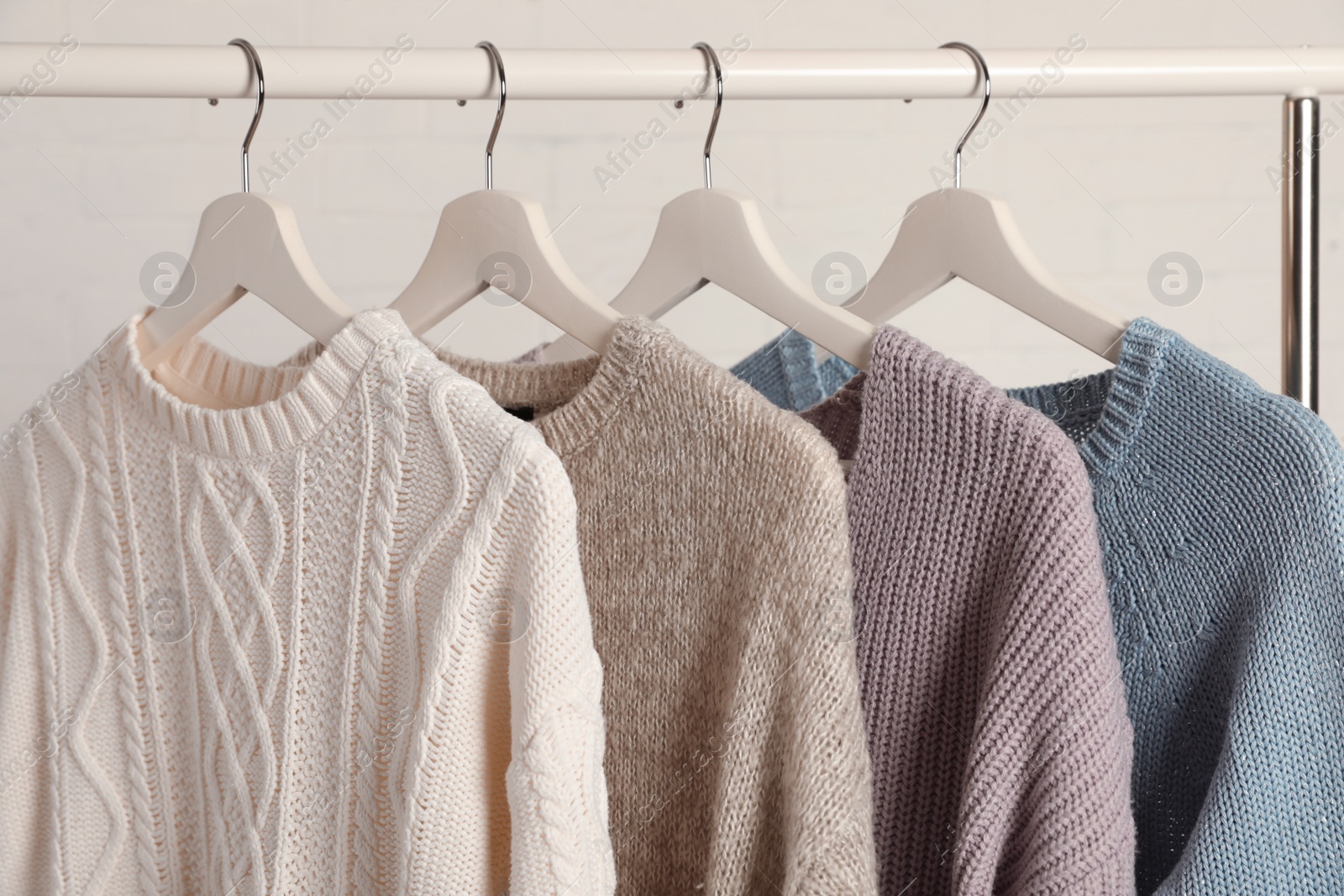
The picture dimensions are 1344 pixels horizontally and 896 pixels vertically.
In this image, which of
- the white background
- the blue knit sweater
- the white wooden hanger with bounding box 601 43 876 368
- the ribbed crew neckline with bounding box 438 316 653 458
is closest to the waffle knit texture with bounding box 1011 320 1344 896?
the blue knit sweater

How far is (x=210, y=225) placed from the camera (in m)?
0.68

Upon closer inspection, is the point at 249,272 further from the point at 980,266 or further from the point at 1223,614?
the point at 1223,614

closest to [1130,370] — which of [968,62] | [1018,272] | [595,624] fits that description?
[1018,272]

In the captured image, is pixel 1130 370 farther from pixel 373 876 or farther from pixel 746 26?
pixel 746 26

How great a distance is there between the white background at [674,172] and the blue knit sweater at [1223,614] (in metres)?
0.93

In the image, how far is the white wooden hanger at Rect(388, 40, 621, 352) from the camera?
2.07 ft

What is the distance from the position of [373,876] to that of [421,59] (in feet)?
1.58

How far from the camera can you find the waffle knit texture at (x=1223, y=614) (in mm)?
552

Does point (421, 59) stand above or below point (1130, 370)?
above

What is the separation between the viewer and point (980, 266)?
65cm

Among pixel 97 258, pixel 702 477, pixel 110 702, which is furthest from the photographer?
pixel 97 258

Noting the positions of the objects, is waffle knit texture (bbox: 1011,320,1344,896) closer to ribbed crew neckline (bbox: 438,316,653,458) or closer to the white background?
ribbed crew neckline (bbox: 438,316,653,458)

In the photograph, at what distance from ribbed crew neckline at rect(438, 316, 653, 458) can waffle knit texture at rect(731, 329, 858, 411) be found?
0.28m

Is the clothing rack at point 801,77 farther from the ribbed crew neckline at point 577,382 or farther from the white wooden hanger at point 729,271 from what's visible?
the ribbed crew neckline at point 577,382
